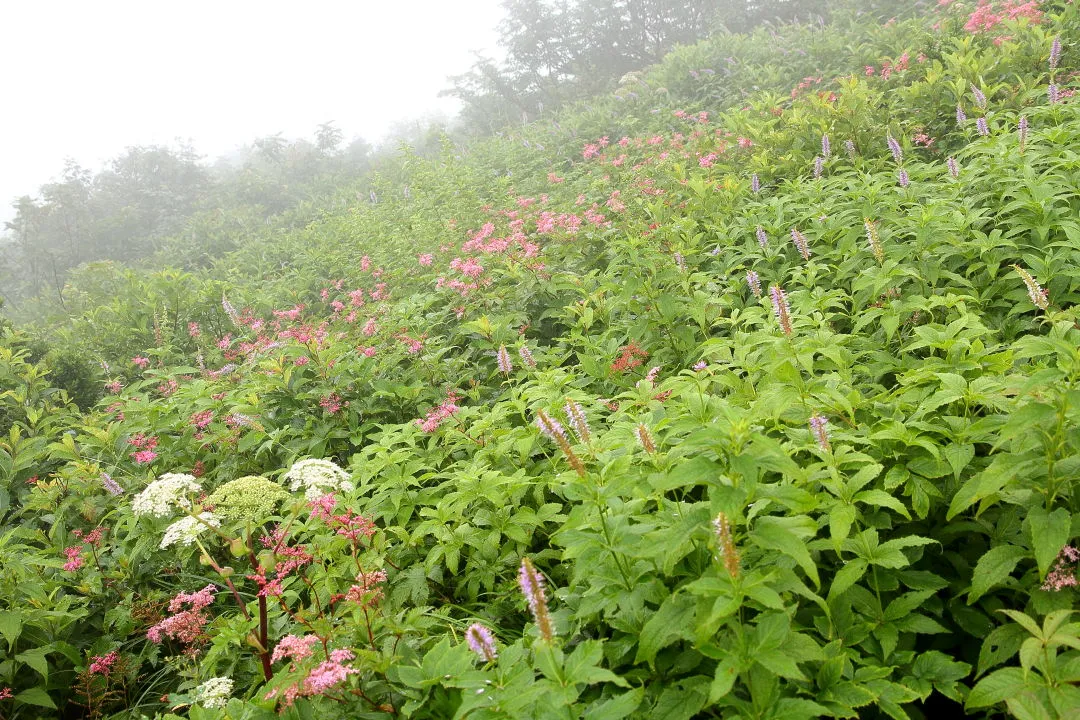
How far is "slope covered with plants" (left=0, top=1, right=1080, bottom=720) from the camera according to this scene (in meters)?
1.73

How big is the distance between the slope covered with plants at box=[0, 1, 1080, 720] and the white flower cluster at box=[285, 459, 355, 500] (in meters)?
0.03

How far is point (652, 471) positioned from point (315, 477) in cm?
145

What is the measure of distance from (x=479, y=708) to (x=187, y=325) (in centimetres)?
881

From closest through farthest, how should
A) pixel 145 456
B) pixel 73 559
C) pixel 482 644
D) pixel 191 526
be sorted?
1. pixel 482 644
2. pixel 191 526
3. pixel 73 559
4. pixel 145 456

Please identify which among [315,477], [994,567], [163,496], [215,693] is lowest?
[994,567]

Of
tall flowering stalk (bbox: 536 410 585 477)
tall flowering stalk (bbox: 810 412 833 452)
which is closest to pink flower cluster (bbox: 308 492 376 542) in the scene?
tall flowering stalk (bbox: 536 410 585 477)

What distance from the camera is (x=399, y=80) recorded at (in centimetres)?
5706

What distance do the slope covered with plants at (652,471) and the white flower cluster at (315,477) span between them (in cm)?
3

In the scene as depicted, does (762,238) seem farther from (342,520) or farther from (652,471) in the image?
(342,520)

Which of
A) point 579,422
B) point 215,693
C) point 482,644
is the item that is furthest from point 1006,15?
point 215,693

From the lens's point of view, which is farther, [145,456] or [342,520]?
[145,456]

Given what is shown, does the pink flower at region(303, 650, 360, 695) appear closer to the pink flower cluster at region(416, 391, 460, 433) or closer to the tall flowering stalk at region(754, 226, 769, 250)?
the pink flower cluster at region(416, 391, 460, 433)

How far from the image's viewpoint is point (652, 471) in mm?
2330

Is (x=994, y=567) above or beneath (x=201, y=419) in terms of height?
beneath
